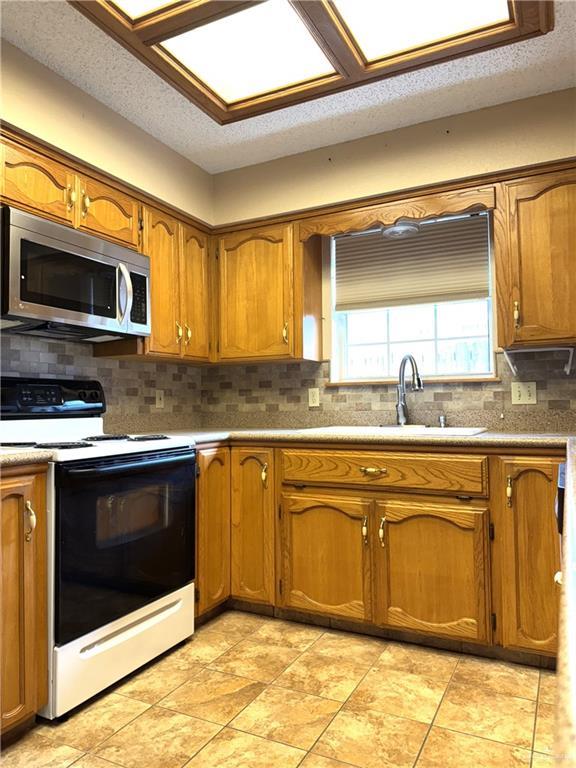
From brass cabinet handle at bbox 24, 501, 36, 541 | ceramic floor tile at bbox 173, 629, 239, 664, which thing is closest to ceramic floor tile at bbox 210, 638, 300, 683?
ceramic floor tile at bbox 173, 629, 239, 664

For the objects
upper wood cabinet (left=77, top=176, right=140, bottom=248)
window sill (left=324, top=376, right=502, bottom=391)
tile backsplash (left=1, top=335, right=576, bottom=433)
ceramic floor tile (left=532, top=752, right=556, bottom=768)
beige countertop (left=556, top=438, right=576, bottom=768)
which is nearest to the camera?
beige countertop (left=556, top=438, right=576, bottom=768)

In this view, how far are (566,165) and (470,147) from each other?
420 millimetres

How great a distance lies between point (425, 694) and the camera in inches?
75.9

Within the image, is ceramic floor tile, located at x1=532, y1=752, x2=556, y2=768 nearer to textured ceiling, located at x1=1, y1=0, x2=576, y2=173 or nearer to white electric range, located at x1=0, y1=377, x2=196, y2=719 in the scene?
white electric range, located at x1=0, y1=377, x2=196, y2=719

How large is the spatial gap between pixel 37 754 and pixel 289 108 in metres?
2.58

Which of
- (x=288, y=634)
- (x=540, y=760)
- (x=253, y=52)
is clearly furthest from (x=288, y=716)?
(x=253, y=52)

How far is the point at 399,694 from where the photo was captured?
6.32 feet

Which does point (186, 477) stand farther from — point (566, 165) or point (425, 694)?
point (566, 165)

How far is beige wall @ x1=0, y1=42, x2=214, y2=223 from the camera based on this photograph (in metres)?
2.01

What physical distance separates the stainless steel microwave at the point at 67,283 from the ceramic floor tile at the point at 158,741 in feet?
4.67

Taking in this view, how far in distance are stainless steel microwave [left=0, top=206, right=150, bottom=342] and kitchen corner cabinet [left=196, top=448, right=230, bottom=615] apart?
2.27 feet

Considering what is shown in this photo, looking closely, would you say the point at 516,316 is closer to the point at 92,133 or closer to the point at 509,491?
the point at 509,491

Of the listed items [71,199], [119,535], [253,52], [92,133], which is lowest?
[119,535]

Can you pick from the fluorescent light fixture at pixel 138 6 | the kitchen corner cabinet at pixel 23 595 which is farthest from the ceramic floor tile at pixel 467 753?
the fluorescent light fixture at pixel 138 6
